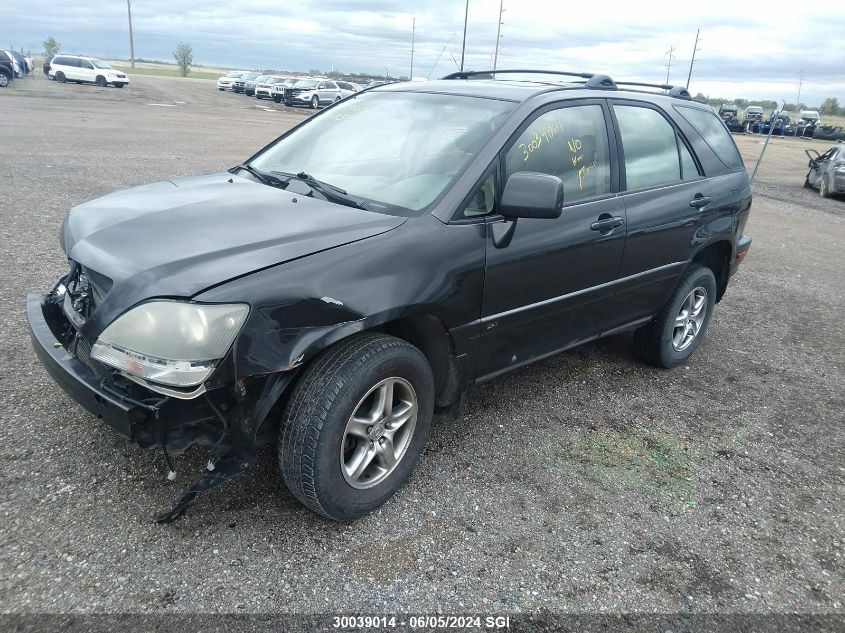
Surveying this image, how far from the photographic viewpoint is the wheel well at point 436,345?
2.95 metres

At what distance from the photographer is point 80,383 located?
2414mm

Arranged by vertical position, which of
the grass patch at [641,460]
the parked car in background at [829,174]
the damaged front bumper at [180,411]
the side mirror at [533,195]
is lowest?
the grass patch at [641,460]

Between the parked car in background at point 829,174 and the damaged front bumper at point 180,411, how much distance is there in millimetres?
15677

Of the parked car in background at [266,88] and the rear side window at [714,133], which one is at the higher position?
the rear side window at [714,133]

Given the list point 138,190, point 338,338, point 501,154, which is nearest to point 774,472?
point 501,154

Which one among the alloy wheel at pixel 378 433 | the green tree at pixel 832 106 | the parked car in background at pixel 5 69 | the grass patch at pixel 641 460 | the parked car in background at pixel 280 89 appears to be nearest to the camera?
the alloy wheel at pixel 378 433

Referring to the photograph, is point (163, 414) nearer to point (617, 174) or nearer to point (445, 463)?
point (445, 463)

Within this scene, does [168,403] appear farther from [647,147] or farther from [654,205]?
[647,147]

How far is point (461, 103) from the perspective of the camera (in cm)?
349

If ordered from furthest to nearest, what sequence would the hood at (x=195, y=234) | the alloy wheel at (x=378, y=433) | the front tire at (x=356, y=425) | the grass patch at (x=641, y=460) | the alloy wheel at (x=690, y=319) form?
the alloy wheel at (x=690, y=319) < the grass patch at (x=641, y=460) < the alloy wheel at (x=378, y=433) < the front tire at (x=356, y=425) < the hood at (x=195, y=234)

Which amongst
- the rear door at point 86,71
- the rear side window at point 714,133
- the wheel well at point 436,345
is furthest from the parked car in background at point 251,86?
the wheel well at point 436,345

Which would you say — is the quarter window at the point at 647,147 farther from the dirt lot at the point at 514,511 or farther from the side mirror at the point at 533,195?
the dirt lot at the point at 514,511

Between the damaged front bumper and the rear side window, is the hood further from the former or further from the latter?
the rear side window

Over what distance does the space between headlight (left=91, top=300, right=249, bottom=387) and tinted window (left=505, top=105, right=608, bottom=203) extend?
158 cm
